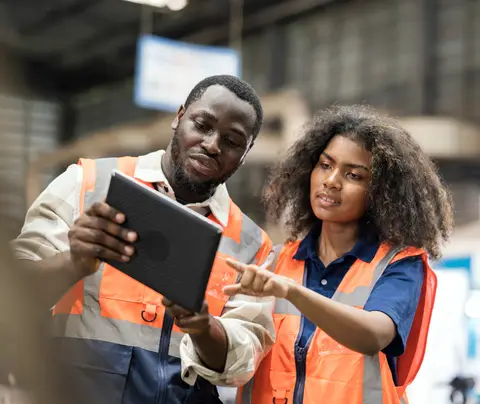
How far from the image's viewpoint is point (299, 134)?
243cm

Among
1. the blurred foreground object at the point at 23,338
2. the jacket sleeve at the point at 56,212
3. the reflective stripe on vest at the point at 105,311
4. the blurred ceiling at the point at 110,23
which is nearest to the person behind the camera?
the blurred foreground object at the point at 23,338

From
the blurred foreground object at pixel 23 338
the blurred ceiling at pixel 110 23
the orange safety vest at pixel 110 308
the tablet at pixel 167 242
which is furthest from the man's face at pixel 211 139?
the blurred ceiling at pixel 110 23

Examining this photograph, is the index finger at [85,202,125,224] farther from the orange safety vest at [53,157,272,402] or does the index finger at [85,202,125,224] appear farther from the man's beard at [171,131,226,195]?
the man's beard at [171,131,226,195]

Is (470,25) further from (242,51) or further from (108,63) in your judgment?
(108,63)

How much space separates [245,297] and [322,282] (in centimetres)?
26

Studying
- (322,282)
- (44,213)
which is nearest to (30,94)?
(44,213)

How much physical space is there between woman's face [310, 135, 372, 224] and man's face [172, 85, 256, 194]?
0.27 meters

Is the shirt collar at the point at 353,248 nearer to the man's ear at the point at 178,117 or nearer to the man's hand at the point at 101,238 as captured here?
the man's ear at the point at 178,117

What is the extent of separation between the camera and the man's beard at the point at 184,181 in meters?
2.05

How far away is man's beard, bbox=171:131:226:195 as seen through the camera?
2049mm

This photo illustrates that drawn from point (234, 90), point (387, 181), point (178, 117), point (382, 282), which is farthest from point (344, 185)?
point (178, 117)

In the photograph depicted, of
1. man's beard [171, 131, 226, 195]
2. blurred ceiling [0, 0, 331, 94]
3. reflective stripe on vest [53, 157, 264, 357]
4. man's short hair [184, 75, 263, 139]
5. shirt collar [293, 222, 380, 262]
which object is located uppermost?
blurred ceiling [0, 0, 331, 94]

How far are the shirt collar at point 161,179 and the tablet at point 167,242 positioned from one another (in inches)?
24.5

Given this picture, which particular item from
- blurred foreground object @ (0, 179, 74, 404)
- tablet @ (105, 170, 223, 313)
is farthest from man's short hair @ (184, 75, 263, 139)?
blurred foreground object @ (0, 179, 74, 404)
